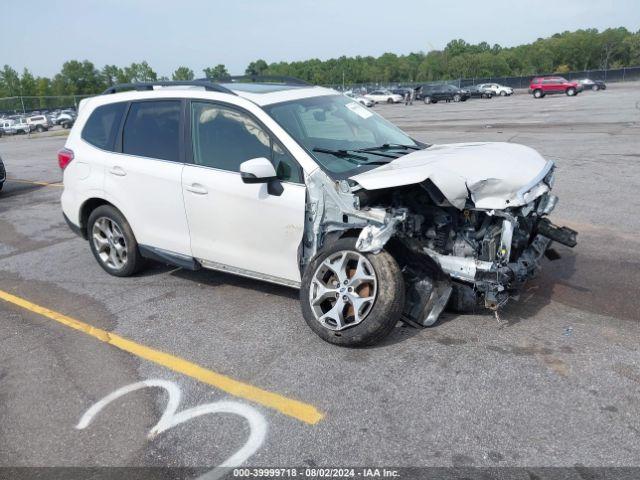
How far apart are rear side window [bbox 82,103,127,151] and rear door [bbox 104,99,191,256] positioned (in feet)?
0.43

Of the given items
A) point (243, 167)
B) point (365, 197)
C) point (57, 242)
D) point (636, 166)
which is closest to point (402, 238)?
point (365, 197)

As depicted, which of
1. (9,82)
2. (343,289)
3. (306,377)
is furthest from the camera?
(9,82)

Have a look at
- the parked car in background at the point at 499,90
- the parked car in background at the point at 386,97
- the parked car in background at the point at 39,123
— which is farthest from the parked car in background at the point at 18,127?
the parked car in background at the point at 499,90

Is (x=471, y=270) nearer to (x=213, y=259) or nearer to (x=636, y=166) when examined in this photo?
(x=213, y=259)

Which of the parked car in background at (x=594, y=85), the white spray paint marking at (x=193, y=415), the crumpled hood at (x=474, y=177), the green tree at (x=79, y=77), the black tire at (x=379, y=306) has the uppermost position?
the green tree at (x=79, y=77)

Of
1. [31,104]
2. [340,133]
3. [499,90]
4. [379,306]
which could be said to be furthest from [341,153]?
[499,90]

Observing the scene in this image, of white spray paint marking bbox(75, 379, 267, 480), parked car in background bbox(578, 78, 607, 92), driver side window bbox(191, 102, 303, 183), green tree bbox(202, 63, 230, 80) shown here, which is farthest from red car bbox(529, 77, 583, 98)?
white spray paint marking bbox(75, 379, 267, 480)

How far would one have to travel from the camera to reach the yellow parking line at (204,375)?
11.1 feet

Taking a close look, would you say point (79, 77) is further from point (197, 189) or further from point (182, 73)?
point (197, 189)

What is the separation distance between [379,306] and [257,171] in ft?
4.40

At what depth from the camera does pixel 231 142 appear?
15.3 ft

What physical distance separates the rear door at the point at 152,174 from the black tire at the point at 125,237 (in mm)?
108

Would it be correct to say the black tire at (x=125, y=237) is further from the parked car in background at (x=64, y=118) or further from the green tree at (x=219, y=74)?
the parked car in background at (x=64, y=118)

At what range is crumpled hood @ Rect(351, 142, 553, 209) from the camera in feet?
12.4
